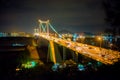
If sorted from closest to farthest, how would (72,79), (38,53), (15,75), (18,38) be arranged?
(72,79) < (15,75) < (38,53) < (18,38)

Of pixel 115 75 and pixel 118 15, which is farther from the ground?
pixel 118 15

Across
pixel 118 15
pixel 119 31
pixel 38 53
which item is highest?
pixel 118 15

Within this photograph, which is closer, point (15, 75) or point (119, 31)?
point (15, 75)

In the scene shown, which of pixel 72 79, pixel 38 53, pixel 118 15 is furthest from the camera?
pixel 38 53

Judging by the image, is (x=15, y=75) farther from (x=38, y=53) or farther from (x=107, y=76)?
(x=38, y=53)

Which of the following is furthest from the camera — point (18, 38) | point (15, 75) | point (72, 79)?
point (18, 38)

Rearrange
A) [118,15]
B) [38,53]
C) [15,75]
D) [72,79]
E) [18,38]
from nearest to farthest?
1. [72,79]
2. [15,75]
3. [118,15]
4. [38,53]
5. [18,38]

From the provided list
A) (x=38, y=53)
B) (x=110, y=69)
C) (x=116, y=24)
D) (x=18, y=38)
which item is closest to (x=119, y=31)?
(x=116, y=24)

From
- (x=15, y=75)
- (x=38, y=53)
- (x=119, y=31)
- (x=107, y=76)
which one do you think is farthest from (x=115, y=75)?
(x=38, y=53)

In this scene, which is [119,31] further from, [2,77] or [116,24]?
[2,77]
